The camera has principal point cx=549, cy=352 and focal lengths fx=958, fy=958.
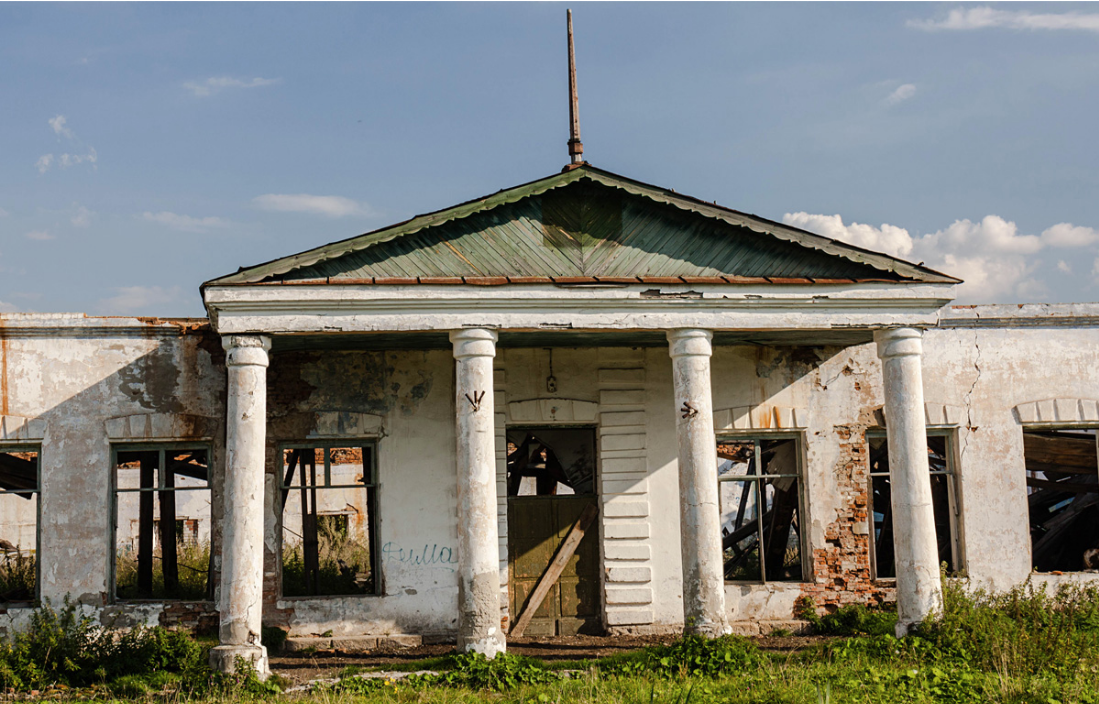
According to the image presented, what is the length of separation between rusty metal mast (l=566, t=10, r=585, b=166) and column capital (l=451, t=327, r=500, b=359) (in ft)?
7.03

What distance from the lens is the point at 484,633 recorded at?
29.3 feet

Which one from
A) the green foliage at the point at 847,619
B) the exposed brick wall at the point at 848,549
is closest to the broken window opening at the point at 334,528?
the green foliage at the point at 847,619

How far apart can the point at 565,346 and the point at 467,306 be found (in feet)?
8.13

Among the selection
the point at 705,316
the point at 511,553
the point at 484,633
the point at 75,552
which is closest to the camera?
the point at 484,633

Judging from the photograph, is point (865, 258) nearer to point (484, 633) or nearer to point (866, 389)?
point (866, 389)

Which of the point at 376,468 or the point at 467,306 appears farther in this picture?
the point at 376,468

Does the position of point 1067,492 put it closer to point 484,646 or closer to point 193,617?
point 484,646

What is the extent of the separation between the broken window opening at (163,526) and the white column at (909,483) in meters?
7.49

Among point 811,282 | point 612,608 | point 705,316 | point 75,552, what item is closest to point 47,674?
point 75,552

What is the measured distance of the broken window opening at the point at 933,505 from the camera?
469 inches

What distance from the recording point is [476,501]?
9.21 metres

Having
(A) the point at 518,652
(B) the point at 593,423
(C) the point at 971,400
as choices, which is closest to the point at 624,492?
(B) the point at 593,423

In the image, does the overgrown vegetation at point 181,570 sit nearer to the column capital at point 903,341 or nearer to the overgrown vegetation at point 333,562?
the overgrown vegetation at point 333,562

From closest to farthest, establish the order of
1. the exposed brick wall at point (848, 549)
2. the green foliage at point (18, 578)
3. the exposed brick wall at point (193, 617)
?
the exposed brick wall at point (193, 617)
the exposed brick wall at point (848, 549)
the green foliage at point (18, 578)
